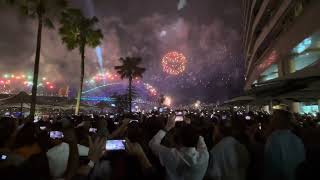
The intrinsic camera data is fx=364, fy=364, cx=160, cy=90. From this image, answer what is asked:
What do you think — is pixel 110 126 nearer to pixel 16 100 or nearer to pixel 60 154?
pixel 60 154

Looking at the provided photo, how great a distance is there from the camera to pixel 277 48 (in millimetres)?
39406

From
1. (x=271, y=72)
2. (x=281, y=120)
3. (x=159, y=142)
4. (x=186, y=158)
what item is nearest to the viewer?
(x=186, y=158)

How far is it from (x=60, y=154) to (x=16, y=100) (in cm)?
2820

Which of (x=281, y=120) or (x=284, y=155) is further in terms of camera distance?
(x=281, y=120)

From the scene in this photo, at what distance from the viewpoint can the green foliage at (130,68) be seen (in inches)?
2675

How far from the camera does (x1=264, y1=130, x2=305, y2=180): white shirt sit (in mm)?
5812

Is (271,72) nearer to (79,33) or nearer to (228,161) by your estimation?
(79,33)

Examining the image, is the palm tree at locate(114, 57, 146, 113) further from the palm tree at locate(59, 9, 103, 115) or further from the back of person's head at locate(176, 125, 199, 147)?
the back of person's head at locate(176, 125, 199, 147)

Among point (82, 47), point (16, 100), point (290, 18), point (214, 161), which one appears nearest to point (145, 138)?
point (214, 161)

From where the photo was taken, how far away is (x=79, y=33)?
143 ft

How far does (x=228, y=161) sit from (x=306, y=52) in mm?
32559

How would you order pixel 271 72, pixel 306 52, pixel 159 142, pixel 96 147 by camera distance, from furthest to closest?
pixel 271 72, pixel 306 52, pixel 159 142, pixel 96 147

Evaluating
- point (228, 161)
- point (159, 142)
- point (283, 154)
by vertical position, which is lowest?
point (228, 161)

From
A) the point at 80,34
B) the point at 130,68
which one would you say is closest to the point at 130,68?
the point at 130,68
